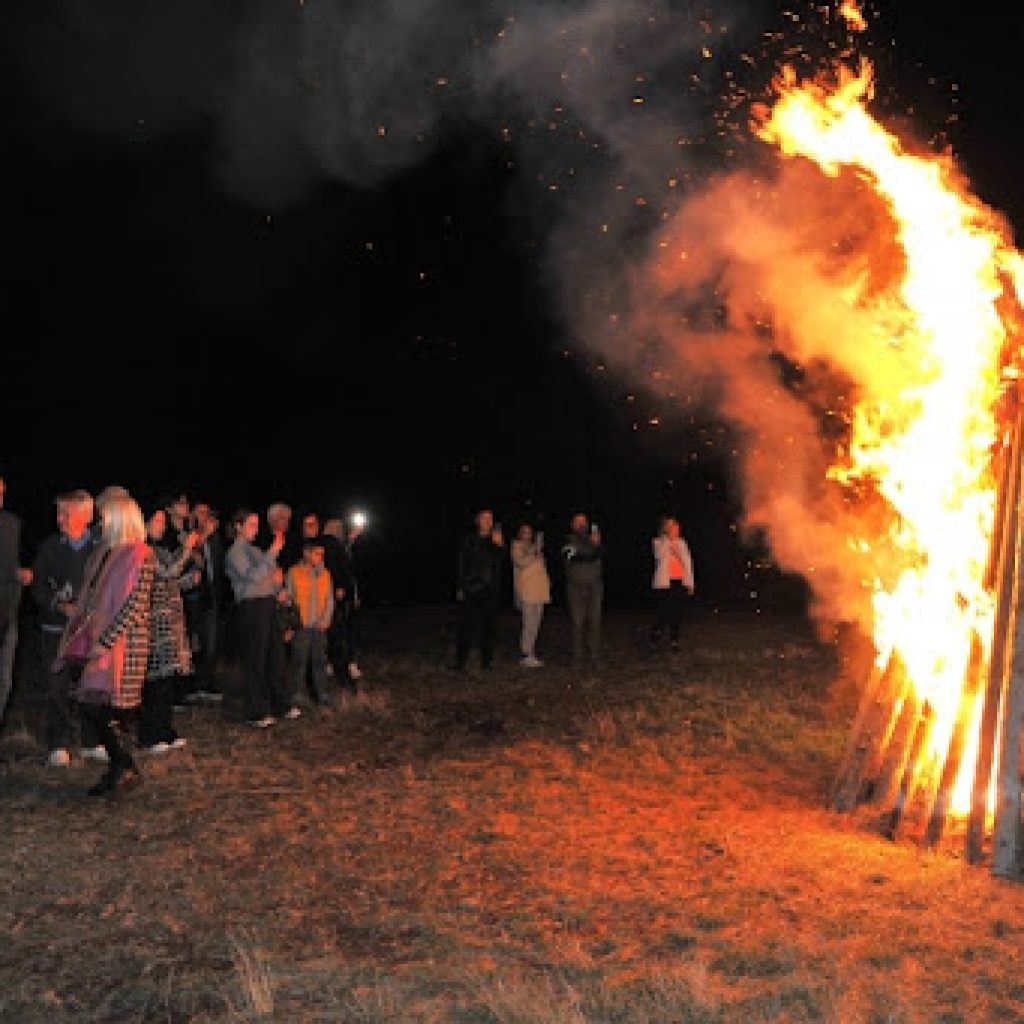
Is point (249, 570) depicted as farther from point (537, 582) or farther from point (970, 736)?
point (970, 736)

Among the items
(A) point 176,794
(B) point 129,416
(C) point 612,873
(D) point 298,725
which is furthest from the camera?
(B) point 129,416

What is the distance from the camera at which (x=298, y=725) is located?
9.93m

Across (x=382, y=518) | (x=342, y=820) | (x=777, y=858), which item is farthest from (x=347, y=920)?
(x=382, y=518)

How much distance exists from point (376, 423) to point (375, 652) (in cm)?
3094

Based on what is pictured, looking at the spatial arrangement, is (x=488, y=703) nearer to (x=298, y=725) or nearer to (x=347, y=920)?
(x=298, y=725)

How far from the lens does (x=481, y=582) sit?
13.2 meters

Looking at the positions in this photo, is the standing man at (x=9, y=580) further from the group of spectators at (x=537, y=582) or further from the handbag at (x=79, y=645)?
the group of spectators at (x=537, y=582)

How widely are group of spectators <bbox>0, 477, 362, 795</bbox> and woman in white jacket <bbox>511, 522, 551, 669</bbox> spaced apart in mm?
2220

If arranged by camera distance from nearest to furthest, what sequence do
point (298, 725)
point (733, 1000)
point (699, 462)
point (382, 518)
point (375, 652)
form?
1. point (733, 1000)
2. point (298, 725)
3. point (375, 652)
4. point (699, 462)
5. point (382, 518)

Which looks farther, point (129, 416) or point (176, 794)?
point (129, 416)

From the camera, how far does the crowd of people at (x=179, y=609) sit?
23.7ft

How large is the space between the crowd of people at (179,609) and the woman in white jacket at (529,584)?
0.02 meters

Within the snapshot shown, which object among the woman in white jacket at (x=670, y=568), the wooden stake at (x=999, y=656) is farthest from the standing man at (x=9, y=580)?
the woman in white jacket at (x=670, y=568)

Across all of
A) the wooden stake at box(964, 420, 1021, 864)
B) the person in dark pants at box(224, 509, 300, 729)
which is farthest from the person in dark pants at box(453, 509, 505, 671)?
the wooden stake at box(964, 420, 1021, 864)
